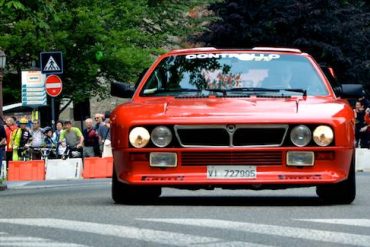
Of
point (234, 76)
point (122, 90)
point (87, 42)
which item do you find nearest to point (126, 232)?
point (234, 76)

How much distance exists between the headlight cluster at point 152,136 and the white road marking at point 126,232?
6.53 feet

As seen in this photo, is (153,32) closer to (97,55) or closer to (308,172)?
(97,55)

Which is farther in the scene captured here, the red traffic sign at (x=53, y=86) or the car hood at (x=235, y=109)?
the red traffic sign at (x=53, y=86)

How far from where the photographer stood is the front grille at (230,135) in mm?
13016

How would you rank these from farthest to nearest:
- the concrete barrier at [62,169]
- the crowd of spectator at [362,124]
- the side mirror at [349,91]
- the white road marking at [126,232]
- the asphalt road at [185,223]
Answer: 1. the crowd of spectator at [362,124]
2. the concrete barrier at [62,169]
3. the side mirror at [349,91]
4. the asphalt road at [185,223]
5. the white road marking at [126,232]

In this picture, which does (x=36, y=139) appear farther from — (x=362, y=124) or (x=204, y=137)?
(x=204, y=137)

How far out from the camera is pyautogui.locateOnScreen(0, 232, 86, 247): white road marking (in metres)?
9.33

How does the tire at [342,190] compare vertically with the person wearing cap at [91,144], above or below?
above

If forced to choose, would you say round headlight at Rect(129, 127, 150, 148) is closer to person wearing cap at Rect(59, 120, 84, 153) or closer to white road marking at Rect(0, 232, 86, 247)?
white road marking at Rect(0, 232, 86, 247)

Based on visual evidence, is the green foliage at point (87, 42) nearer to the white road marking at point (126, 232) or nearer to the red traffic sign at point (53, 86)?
the red traffic sign at point (53, 86)

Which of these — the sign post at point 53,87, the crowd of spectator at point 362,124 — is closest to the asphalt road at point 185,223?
the sign post at point 53,87

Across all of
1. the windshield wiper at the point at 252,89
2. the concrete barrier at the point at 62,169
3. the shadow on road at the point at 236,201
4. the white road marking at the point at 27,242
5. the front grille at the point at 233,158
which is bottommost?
the concrete barrier at the point at 62,169

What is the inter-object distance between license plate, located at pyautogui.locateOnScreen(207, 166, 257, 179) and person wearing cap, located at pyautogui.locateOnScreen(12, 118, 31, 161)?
73.8 ft

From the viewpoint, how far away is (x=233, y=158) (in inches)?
512
